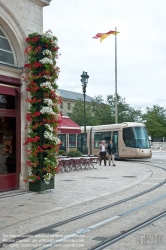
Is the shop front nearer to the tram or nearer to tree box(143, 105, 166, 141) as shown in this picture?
the tram

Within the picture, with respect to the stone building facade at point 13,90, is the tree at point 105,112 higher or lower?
higher

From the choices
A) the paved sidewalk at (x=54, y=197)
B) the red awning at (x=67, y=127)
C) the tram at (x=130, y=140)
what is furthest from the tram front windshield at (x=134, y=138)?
the paved sidewalk at (x=54, y=197)

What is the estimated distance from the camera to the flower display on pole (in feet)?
37.0

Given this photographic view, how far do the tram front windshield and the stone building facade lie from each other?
16713mm

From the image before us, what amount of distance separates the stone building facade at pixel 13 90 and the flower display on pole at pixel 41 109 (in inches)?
11.3

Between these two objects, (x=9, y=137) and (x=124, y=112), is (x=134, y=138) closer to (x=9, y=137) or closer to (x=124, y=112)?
(x=9, y=137)

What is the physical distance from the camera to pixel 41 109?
37.0ft

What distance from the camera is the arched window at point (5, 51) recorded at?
36.6ft

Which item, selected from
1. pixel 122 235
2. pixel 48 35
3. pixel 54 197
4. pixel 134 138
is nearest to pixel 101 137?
pixel 134 138

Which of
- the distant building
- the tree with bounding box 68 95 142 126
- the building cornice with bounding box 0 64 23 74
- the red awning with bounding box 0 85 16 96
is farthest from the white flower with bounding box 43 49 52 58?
the distant building

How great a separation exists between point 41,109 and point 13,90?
107 cm

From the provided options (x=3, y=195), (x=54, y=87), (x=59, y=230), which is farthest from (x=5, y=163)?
(x=59, y=230)

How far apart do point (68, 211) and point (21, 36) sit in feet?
19.4

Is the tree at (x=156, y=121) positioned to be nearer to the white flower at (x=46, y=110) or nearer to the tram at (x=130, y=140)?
the tram at (x=130, y=140)
